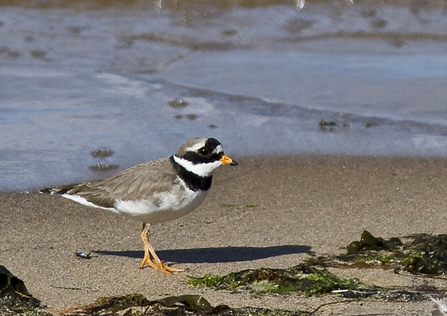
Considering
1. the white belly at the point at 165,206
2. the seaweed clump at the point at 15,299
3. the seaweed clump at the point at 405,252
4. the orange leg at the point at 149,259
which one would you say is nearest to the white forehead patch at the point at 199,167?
the white belly at the point at 165,206

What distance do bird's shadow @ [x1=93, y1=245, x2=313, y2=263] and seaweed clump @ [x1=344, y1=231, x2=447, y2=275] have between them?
1.17ft

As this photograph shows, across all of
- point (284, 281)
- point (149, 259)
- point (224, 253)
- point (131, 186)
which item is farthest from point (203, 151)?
point (284, 281)

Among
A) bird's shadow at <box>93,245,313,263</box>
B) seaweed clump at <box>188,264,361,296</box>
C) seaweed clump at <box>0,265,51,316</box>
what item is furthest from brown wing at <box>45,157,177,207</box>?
seaweed clump at <box>0,265,51,316</box>

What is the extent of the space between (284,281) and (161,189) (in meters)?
1.18

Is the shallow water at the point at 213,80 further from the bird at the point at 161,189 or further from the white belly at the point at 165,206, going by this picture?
the white belly at the point at 165,206

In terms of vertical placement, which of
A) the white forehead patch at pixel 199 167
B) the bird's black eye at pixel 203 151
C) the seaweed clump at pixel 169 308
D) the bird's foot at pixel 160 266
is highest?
the bird's black eye at pixel 203 151

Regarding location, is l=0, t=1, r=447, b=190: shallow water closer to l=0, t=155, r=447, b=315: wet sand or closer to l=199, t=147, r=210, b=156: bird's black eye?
l=0, t=155, r=447, b=315: wet sand

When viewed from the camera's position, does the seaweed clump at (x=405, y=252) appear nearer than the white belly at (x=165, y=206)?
Yes

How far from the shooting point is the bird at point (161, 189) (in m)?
5.01

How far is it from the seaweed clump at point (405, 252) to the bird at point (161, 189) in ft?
3.66

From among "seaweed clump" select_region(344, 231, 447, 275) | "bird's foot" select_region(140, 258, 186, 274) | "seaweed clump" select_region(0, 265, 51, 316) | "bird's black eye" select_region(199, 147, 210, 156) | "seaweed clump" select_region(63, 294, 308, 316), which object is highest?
"bird's black eye" select_region(199, 147, 210, 156)

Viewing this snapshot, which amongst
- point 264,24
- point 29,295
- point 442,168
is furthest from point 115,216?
point 264,24

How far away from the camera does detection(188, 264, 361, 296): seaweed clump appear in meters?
4.32

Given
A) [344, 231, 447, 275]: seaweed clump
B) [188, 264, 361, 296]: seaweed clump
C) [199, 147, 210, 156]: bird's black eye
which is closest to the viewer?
[188, 264, 361, 296]: seaweed clump
